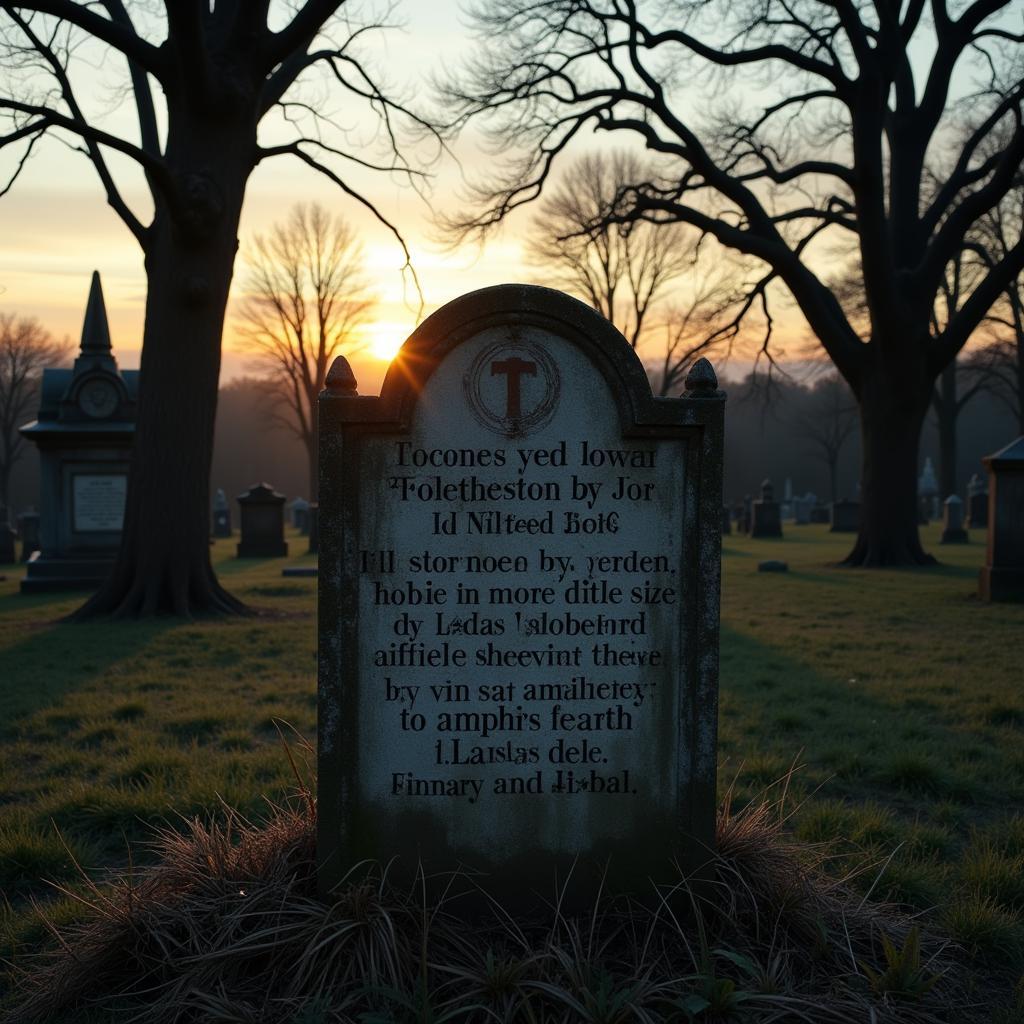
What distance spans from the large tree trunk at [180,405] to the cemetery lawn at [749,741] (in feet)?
2.64

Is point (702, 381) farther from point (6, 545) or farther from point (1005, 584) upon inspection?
point (6, 545)

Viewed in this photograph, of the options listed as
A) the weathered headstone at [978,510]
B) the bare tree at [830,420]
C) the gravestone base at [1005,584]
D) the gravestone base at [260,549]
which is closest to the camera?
the gravestone base at [1005,584]

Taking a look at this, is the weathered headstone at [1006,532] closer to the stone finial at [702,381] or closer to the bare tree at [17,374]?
A: the stone finial at [702,381]

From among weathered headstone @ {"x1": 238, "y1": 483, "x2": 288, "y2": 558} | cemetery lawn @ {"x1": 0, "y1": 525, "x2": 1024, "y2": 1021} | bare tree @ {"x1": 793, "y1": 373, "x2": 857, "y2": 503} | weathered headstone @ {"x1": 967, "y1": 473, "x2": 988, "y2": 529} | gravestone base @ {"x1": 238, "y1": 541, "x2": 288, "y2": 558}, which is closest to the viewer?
cemetery lawn @ {"x1": 0, "y1": 525, "x2": 1024, "y2": 1021}

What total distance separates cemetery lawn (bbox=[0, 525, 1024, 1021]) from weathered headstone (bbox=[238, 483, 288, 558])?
12931 mm

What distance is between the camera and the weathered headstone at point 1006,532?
44.1 ft

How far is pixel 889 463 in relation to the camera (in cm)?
1889

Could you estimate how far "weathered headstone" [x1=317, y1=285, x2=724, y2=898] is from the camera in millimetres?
3346

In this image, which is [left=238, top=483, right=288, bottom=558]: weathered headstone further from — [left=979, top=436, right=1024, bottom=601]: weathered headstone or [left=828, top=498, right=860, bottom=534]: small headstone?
[left=828, top=498, right=860, bottom=534]: small headstone

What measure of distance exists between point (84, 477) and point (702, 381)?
15.8m

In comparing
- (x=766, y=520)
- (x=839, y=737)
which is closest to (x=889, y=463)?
(x=766, y=520)

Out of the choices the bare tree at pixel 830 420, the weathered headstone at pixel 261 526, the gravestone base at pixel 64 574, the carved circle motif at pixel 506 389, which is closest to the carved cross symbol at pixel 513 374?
the carved circle motif at pixel 506 389

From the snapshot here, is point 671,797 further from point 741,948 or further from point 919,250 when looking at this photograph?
point 919,250

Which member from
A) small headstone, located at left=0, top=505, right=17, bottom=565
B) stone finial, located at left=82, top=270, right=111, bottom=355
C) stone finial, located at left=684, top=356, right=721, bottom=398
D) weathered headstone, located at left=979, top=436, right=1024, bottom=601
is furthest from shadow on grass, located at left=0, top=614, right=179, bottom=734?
small headstone, located at left=0, top=505, right=17, bottom=565
